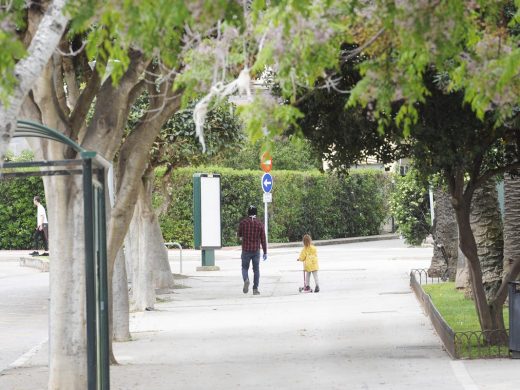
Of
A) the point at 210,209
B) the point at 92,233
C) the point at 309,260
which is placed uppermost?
the point at 210,209

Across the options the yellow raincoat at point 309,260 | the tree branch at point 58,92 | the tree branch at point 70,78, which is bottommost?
the yellow raincoat at point 309,260

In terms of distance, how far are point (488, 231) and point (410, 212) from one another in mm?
10736

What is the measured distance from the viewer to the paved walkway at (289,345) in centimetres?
1234

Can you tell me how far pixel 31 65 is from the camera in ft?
21.6

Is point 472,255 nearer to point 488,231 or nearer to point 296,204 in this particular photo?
point 488,231

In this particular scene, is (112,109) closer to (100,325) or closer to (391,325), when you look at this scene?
(100,325)

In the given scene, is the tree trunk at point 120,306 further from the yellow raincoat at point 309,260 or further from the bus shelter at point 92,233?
the yellow raincoat at point 309,260

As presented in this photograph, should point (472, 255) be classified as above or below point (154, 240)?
below

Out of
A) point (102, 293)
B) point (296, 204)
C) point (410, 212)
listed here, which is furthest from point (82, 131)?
point (296, 204)

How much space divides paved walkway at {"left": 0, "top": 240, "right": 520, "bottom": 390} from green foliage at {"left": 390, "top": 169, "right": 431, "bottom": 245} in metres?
2.66

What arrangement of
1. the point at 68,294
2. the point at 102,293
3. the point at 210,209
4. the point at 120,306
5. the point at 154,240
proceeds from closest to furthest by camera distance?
the point at 102,293, the point at 68,294, the point at 120,306, the point at 154,240, the point at 210,209

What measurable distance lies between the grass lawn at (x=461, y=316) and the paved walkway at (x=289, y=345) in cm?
34

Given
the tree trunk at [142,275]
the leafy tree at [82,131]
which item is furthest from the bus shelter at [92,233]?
the tree trunk at [142,275]

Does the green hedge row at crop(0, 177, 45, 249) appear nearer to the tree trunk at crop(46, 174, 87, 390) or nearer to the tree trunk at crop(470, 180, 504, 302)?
the tree trunk at crop(470, 180, 504, 302)
